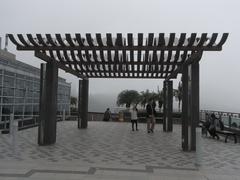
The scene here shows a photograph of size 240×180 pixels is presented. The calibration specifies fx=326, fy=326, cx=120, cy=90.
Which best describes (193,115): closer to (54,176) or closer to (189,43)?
(189,43)

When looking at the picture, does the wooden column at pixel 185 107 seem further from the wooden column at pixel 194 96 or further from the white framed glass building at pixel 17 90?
the white framed glass building at pixel 17 90

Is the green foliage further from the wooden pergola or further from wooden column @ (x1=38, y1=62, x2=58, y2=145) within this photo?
wooden column @ (x1=38, y1=62, x2=58, y2=145)

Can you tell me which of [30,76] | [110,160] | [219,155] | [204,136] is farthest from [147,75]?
[110,160]

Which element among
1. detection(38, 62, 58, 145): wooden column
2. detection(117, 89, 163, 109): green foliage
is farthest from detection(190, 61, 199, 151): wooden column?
detection(117, 89, 163, 109): green foliage

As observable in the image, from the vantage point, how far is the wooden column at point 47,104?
11806mm

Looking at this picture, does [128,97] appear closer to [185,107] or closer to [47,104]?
[47,104]

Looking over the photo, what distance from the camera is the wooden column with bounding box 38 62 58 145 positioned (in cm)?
1181

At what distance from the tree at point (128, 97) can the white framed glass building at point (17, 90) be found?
23486mm

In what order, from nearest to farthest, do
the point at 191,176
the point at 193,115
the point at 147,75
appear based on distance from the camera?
1. the point at 191,176
2. the point at 193,115
3. the point at 147,75

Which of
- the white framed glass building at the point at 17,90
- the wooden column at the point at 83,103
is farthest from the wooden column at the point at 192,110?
the white framed glass building at the point at 17,90

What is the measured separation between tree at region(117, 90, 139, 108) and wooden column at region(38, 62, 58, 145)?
31718mm

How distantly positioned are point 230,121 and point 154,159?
902 cm

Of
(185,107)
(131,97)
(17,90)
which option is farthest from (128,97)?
(185,107)

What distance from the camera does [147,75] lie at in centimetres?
1853
